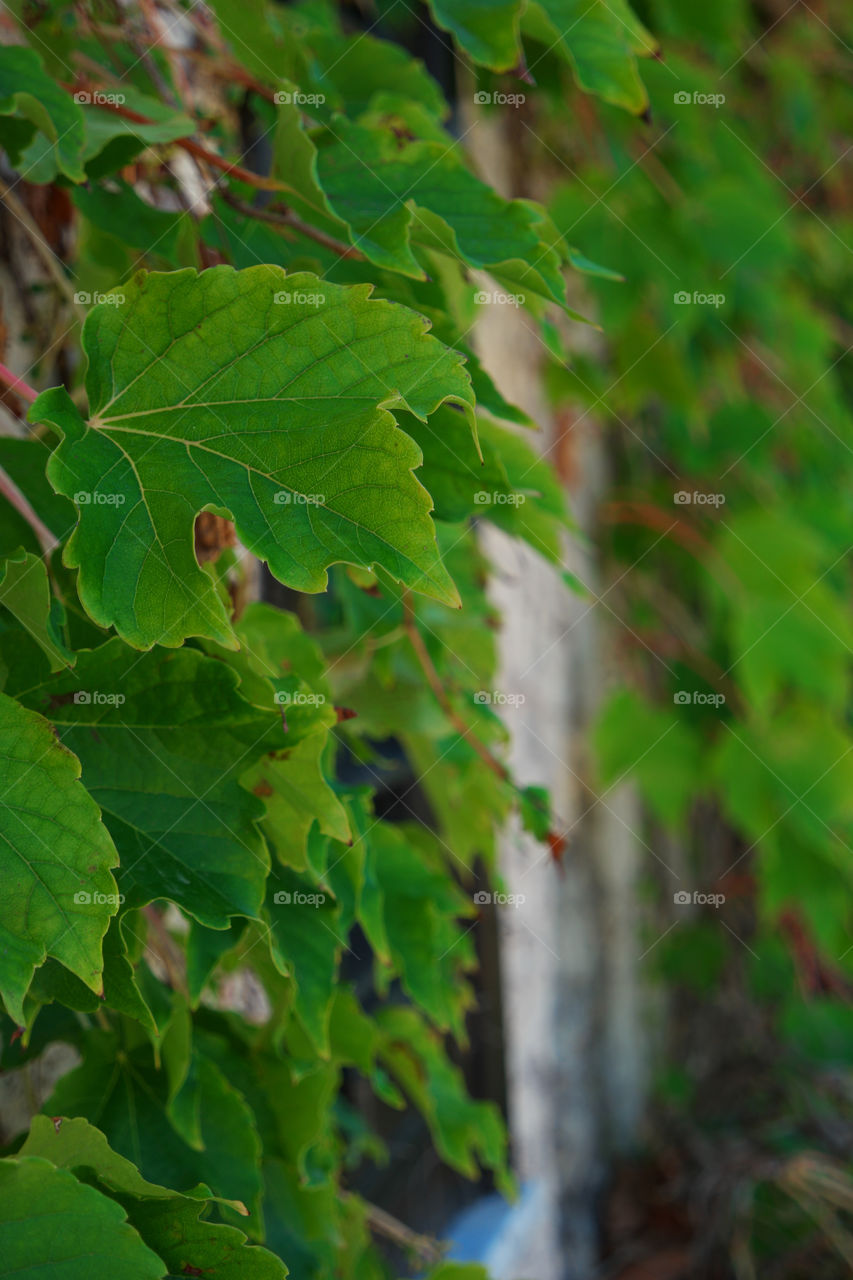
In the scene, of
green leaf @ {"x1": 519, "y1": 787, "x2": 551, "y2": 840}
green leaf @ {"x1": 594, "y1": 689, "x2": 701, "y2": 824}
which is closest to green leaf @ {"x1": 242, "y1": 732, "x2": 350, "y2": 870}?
green leaf @ {"x1": 519, "y1": 787, "x2": 551, "y2": 840}

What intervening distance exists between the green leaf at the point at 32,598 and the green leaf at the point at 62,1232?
196 mm

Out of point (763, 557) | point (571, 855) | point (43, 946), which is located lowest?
point (571, 855)

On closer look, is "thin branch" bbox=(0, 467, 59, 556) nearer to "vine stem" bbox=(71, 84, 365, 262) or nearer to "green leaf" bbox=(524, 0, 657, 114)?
"vine stem" bbox=(71, 84, 365, 262)

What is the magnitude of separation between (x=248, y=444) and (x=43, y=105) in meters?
0.24

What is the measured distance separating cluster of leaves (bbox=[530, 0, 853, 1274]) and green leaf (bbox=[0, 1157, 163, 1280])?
1.39m

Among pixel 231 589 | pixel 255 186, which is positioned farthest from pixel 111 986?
pixel 255 186

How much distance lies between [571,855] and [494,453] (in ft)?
5.24

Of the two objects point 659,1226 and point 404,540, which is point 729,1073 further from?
point 404,540

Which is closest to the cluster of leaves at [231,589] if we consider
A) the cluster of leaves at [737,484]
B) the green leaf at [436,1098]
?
the green leaf at [436,1098]

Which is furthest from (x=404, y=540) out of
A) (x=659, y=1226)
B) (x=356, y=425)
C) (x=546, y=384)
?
(x=659, y=1226)

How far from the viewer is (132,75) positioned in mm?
733

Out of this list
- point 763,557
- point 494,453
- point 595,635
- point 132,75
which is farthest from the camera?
point 595,635

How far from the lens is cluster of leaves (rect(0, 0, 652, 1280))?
39cm

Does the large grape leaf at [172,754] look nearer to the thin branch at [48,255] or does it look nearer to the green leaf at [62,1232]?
the green leaf at [62,1232]
